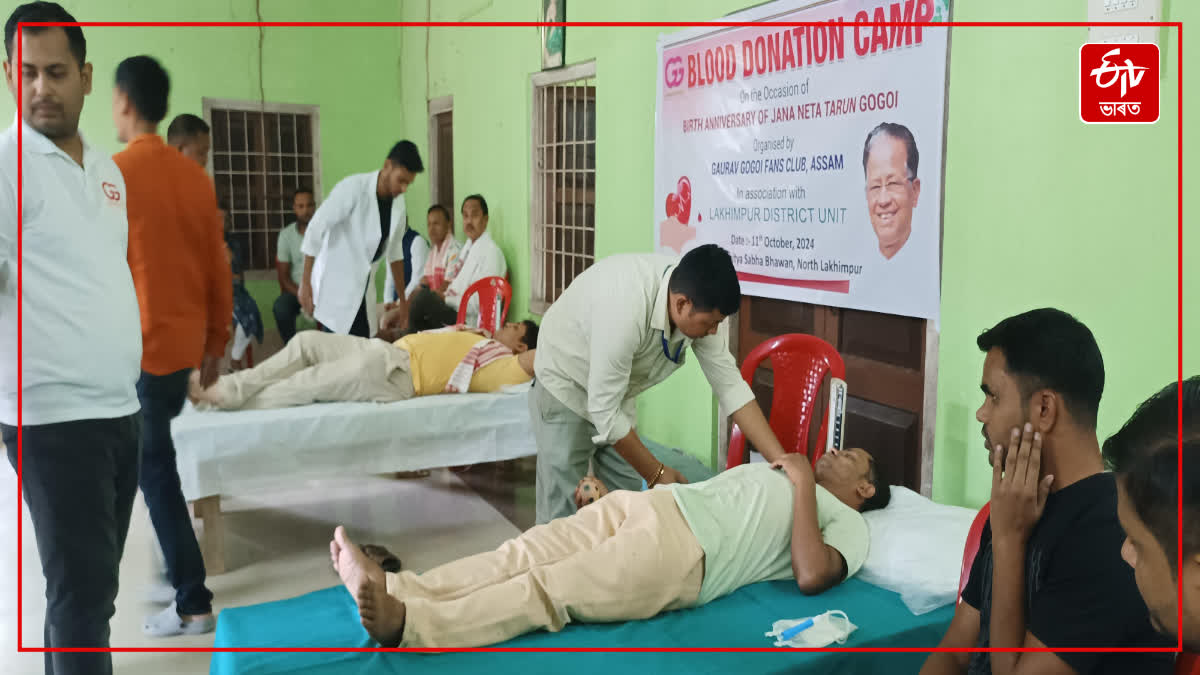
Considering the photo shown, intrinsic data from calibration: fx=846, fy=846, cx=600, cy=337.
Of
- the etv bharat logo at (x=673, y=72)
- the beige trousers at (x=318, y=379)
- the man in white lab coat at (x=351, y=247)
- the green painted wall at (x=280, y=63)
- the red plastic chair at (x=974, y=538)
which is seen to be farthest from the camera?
the green painted wall at (x=280, y=63)

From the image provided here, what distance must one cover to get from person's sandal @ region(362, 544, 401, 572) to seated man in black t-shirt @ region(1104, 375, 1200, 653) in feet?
8.01

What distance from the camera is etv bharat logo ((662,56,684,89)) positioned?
3391 millimetres

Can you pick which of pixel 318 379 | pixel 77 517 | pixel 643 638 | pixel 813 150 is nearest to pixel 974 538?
pixel 643 638

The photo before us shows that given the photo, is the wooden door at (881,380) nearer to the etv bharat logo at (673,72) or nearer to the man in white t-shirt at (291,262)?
the etv bharat logo at (673,72)

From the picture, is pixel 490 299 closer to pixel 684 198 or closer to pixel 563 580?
pixel 684 198

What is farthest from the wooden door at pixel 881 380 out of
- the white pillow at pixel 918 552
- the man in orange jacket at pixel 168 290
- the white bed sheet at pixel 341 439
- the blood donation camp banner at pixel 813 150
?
the man in orange jacket at pixel 168 290

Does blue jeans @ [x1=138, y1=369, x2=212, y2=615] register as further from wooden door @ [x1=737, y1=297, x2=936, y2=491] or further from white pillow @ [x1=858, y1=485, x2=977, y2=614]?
wooden door @ [x1=737, y1=297, x2=936, y2=491]

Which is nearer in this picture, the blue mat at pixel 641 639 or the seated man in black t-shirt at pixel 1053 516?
the seated man in black t-shirt at pixel 1053 516

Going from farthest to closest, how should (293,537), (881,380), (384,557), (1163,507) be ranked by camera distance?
1. (293,537)
2. (384,557)
3. (881,380)
4. (1163,507)

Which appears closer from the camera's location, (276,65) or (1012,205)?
(1012,205)

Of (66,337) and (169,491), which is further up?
(66,337)

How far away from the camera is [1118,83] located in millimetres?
2041

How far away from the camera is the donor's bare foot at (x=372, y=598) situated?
1530 mm

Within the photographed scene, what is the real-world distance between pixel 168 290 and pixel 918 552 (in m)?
1.95
